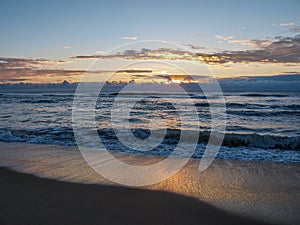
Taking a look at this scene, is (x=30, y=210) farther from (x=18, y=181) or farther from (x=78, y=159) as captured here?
(x=78, y=159)

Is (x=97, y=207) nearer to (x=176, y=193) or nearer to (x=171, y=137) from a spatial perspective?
(x=176, y=193)

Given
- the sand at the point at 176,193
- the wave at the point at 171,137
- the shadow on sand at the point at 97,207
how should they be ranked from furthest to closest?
the wave at the point at 171,137
the sand at the point at 176,193
the shadow on sand at the point at 97,207

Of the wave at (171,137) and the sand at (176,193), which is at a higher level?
the sand at (176,193)

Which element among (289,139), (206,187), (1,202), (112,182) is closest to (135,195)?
(112,182)

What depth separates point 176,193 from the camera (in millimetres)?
4473

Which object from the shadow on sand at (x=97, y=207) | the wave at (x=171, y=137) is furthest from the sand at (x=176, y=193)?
the wave at (x=171, y=137)

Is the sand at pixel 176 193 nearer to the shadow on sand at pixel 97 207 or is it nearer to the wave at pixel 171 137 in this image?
the shadow on sand at pixel 97 207

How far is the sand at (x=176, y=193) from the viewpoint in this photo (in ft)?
11.6

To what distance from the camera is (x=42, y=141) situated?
389 inches

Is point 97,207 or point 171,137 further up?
point 97,207

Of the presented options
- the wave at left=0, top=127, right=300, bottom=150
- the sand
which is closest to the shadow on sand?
the sand

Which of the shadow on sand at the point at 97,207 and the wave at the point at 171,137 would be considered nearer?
the shadow on sand at the point at 97,207

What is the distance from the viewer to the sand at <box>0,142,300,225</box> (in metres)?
3.55

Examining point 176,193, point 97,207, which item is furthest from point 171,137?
point 97,207
